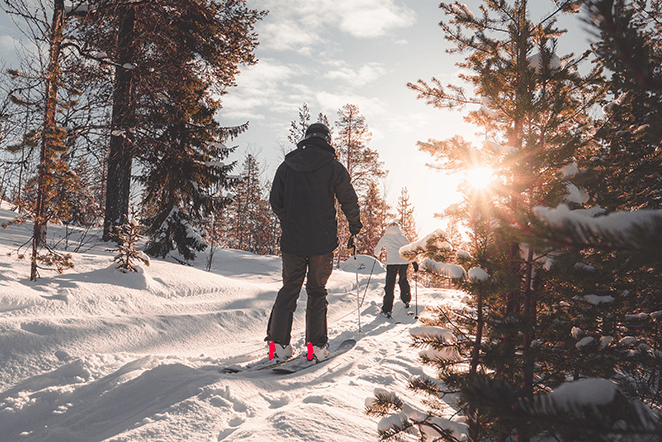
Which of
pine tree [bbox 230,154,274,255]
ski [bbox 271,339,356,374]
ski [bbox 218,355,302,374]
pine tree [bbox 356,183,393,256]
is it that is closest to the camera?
ski [bbox 218,355,302,374]

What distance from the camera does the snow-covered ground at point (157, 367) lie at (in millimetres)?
1990

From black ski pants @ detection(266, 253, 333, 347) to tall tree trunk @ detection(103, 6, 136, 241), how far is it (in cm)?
759

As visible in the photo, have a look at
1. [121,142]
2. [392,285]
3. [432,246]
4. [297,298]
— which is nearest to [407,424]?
[432,246]

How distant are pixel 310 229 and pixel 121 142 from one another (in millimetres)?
8593

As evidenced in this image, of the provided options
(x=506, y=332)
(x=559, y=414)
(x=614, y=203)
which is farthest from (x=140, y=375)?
(x=614, y=203)

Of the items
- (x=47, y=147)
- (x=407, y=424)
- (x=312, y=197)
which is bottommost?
(x=407, y=424)

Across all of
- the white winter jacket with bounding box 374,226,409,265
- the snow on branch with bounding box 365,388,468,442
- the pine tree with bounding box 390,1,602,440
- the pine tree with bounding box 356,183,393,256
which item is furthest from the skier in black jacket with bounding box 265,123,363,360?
the pine tree with bounding box 356,183,393,256

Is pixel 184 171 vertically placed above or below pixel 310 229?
above

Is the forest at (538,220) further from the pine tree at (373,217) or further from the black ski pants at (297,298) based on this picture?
the pine tree at (373,217)

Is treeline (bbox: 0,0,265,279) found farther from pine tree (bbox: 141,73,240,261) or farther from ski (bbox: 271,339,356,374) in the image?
ski (bbox: 271,339,356,374)

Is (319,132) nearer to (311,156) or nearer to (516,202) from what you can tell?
(311,156)

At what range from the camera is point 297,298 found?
144 inches

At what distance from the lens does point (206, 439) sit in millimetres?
1878

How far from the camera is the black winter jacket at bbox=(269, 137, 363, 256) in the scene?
11.6 feet
